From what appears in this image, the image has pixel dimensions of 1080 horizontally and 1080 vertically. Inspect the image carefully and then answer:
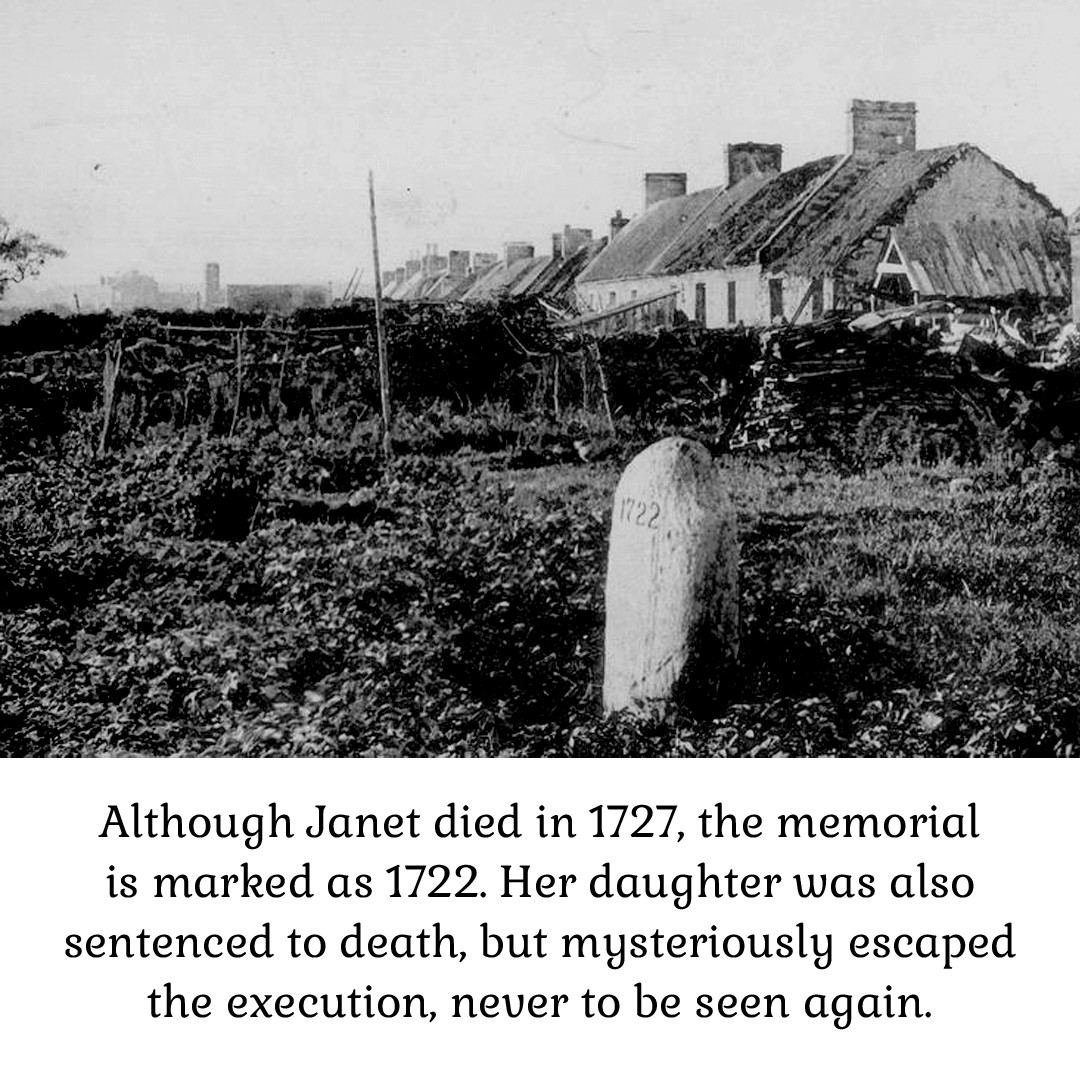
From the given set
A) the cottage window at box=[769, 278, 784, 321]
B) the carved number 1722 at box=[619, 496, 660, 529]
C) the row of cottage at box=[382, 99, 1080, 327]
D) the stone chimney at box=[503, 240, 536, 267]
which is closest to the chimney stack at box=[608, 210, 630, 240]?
the row of cottage at box=[382, 99, 1080, 327]

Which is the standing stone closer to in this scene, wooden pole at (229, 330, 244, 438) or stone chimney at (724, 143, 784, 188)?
wooden pole at (229, 330, 244, 438)

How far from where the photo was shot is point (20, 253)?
656cm

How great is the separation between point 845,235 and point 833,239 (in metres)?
0.40

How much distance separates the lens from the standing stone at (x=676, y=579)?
15.3 feet

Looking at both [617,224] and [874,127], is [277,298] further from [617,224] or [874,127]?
[617,224]

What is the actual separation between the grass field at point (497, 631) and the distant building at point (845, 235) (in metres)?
5.06

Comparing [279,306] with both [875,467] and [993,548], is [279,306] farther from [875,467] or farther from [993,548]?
[993,548]

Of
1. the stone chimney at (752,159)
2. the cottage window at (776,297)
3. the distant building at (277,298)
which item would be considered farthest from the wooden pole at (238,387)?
the stone chimney at (752,159)

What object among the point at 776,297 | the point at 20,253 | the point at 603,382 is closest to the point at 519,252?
the point at 776,297

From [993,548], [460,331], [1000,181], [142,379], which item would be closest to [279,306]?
[460,331]

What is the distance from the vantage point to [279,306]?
75.9ft

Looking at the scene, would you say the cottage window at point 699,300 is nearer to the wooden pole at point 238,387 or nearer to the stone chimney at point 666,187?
the stone chimney at point 666,187
